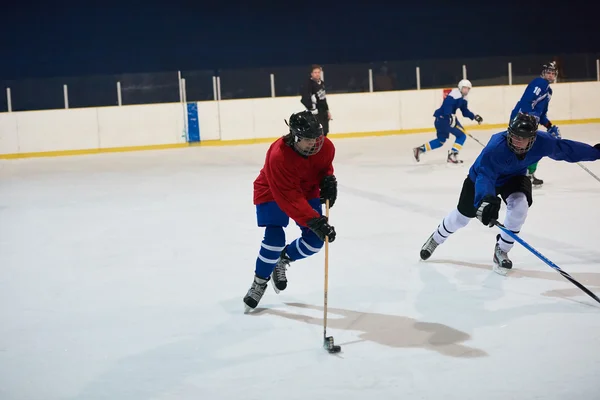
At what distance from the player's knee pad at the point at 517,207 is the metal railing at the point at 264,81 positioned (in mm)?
10040

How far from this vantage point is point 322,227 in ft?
11.1

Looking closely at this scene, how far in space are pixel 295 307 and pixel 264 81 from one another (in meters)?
11.0

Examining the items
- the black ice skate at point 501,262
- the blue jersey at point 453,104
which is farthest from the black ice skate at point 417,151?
the black ice skate at point 501,262

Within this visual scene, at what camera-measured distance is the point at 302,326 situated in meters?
3.58

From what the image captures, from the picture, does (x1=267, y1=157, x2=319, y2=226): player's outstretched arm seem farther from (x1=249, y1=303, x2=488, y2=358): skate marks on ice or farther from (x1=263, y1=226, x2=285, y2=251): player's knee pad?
(x1=249, y1=303, x2=488, y2=358): skate marks on ice

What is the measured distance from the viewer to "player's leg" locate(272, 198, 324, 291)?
3827 millimetres

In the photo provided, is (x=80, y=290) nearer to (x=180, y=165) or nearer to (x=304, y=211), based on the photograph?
(x=304, y=211)

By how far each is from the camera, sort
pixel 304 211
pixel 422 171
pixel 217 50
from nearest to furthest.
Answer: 1. pixel 304 211
2. pixel 422 171
3. pixel 217 50

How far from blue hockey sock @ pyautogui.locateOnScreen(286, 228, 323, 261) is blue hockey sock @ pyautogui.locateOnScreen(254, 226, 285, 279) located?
0.12m

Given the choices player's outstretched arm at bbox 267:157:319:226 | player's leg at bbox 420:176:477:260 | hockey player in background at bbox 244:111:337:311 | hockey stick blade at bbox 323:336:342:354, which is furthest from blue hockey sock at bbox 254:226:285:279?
player's leg at bbox 420:176:477:260

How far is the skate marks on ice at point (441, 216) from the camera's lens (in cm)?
Result: 473

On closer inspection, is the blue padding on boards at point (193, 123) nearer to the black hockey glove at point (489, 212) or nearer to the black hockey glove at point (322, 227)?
the black hockey glove at point (489, 212)

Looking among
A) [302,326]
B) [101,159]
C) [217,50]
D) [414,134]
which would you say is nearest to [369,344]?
[302,326]

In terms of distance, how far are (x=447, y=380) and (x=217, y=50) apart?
57.4 ft
